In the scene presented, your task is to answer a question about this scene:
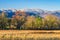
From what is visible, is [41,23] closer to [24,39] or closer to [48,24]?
[48,24]

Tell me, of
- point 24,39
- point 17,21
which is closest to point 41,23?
point 17,21

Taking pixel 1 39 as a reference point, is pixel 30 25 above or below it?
below

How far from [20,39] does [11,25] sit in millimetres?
34459

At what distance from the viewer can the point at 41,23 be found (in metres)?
56.0

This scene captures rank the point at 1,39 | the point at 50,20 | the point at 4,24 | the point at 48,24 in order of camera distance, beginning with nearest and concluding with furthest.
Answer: the point at 1,39 < the point at 4,24 < the point at 48,24 < the point at 50,20

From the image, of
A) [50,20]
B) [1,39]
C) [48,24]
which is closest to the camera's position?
[1,39]

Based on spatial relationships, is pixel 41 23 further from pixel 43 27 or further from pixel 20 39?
pixel 20 39

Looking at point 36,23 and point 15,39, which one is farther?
point 36,23

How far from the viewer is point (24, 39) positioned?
1942cm

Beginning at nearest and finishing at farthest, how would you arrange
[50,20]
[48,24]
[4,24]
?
[4,24] → [48,24] → [50,20]

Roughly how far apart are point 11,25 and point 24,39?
34.3 m

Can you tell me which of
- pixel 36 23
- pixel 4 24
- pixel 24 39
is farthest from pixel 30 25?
pixel 24 39

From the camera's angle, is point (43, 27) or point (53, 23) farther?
point (53, 23)

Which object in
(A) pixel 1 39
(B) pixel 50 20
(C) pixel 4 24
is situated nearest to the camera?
(A) pixel 1 39
